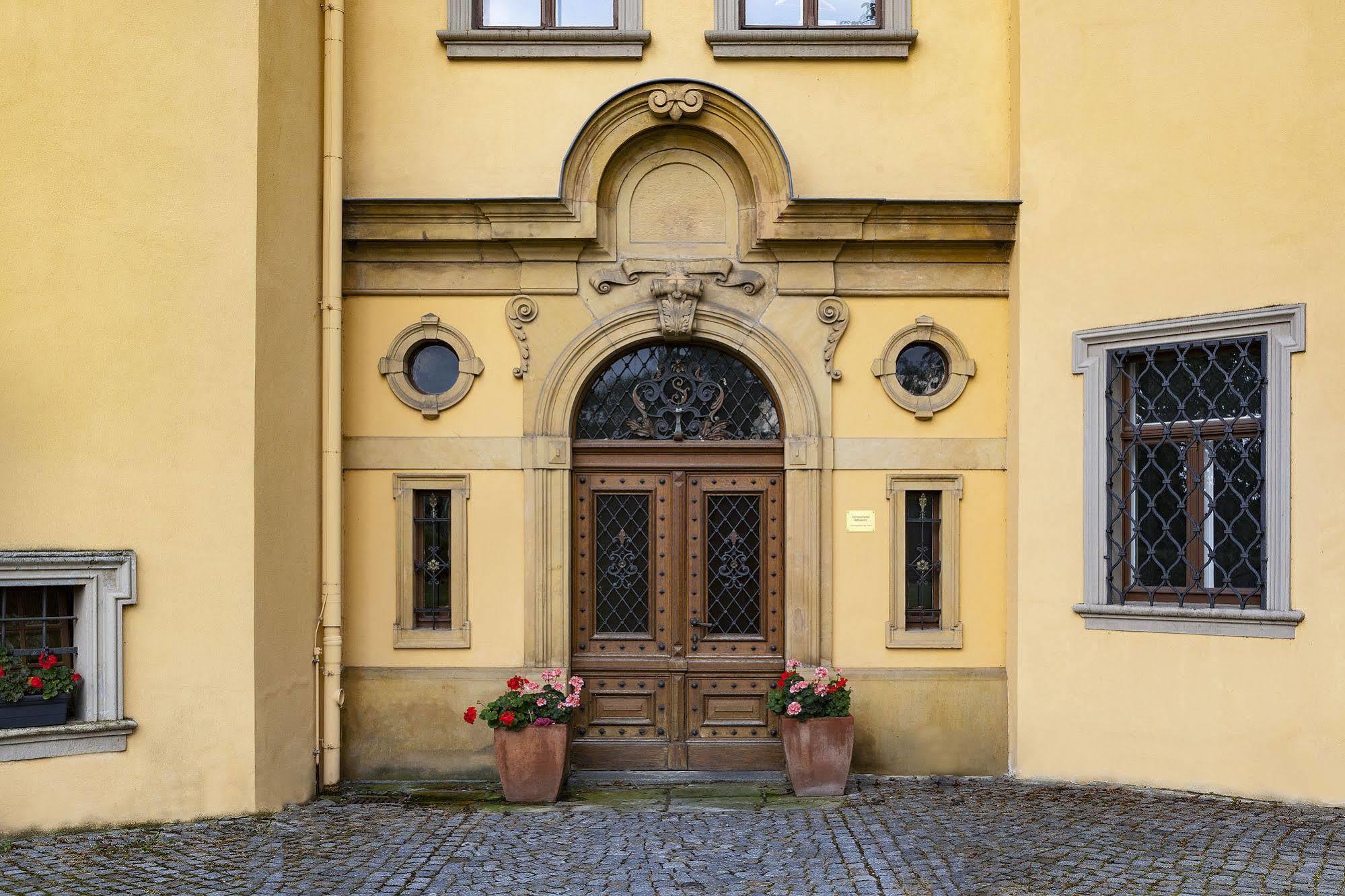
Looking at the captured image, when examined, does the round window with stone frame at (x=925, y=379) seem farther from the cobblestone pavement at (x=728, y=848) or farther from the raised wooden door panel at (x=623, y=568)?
the cobblestone pavement at (x=728, y=848)

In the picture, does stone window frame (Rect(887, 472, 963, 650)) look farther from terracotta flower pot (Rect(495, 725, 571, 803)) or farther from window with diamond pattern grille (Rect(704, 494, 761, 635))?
terracotta flower pot (Rect(495, 725, 571, 803))

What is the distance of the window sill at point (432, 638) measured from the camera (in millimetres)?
8523

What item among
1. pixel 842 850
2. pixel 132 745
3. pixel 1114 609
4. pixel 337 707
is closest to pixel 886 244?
pixel 1114 609

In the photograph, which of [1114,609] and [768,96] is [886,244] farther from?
[1114,609]

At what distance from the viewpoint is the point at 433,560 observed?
8.66 metres

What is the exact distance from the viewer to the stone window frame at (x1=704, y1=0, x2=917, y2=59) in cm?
864

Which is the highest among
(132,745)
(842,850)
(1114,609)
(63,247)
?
(63,247)

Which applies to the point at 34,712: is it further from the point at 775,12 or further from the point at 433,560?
the point at 775,12

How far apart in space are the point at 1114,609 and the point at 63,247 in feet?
22.0

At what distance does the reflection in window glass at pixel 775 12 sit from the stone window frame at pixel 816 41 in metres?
0.13

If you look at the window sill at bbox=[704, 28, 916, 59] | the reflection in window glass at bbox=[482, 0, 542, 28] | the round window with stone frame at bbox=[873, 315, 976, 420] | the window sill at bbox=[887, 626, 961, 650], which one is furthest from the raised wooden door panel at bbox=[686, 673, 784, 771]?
the reflection in window glass at bbox=[482, 0, 542, 28]

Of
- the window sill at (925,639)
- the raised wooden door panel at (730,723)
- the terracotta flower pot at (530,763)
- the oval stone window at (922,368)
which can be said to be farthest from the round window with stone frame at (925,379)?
the terracotta flower pot at (530,763)

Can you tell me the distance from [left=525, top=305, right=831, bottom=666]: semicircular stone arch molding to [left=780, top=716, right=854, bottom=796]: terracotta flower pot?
0.67m

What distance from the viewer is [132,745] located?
7.07 m
